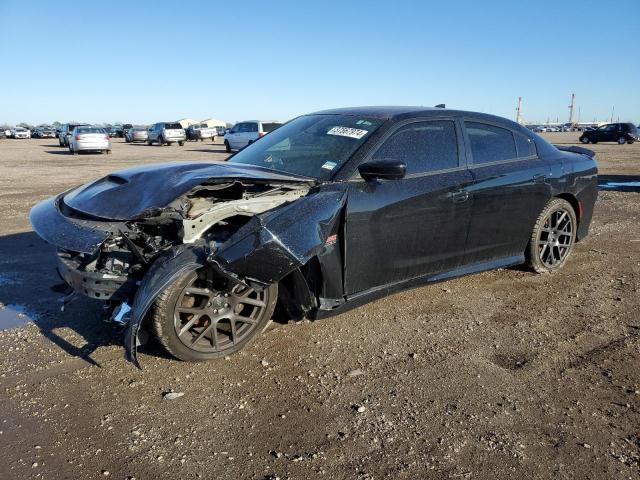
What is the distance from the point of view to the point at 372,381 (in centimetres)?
317

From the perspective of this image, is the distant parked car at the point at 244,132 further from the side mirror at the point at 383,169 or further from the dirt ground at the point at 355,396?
the side mirror at the point at 383,169

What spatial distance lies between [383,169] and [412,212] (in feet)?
1.66

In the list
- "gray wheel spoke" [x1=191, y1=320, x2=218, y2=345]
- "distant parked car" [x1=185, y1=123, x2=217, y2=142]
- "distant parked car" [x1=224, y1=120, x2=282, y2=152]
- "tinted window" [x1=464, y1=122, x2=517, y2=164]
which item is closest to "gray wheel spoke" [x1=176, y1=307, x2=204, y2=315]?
"gray wheel spoke" [x1=191, y1=320, x2=218, y2=345]

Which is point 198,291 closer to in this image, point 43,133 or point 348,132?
point 348,132

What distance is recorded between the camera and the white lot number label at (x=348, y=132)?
12.9 feet

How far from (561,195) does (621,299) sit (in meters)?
1.20

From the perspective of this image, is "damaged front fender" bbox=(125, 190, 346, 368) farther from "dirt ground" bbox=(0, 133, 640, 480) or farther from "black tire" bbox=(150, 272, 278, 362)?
"dirt ground" bbox=(0, 133, 640, 480)

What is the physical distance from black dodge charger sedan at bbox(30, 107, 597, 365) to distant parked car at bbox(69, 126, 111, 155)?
24.0m

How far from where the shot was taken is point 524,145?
16.1 ft

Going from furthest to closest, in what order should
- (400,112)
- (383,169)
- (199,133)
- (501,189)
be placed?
(199,133)
(501,189)
(400,112)
(383,169)

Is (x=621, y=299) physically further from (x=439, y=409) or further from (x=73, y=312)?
(x=73, y=312)

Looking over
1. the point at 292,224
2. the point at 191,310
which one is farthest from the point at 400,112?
the point at 191,310

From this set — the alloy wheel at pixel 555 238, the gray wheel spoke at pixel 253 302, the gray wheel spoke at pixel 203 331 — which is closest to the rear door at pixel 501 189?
the alloy wheel at pixel 555 238

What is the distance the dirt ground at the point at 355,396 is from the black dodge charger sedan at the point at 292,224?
355mm
